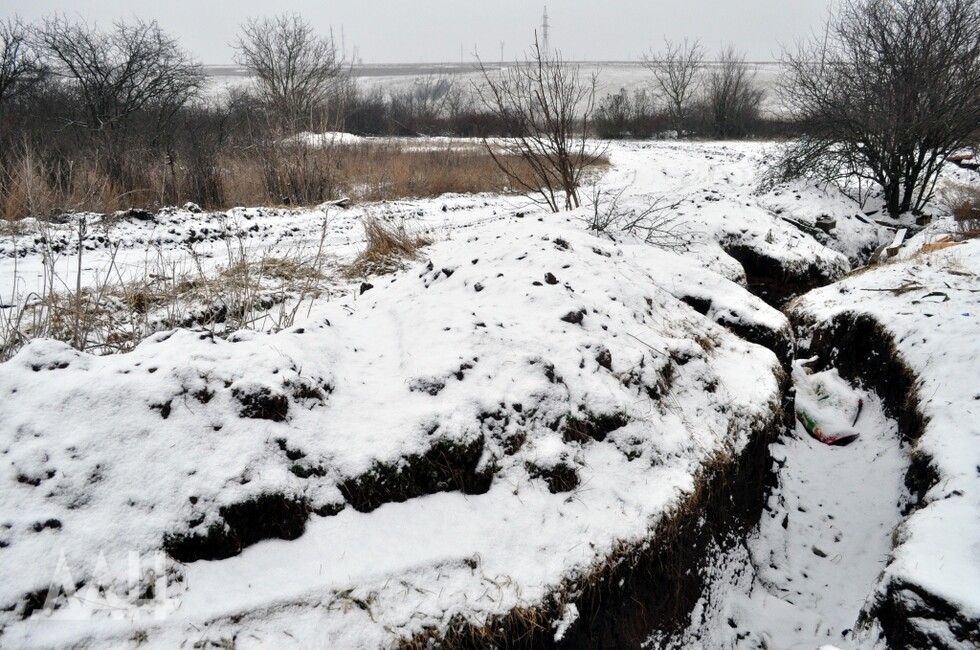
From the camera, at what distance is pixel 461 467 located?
8.13 feet

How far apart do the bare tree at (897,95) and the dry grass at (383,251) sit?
989cm

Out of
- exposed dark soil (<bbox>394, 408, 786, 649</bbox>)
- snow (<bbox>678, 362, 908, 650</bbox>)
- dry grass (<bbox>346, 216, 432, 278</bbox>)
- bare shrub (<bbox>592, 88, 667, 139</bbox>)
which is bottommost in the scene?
snow (<bbox>678, 362, 908, 650</bbox>)

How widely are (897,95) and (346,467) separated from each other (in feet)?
41.8

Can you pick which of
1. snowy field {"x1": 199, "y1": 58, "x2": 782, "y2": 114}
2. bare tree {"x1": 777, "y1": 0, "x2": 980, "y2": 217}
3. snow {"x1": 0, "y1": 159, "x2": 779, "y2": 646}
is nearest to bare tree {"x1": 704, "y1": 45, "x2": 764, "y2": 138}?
snowy field {"x1": 199, "y1": 58, "x2": 782, "y2": 114}

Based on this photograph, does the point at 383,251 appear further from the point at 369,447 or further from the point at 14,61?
the point at 14,61

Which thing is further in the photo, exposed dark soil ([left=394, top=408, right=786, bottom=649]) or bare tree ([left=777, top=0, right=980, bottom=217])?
bare tree ([left=777, top=0, right=980, bottom=217])

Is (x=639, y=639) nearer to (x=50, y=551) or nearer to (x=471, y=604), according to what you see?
(x=471, y=604)

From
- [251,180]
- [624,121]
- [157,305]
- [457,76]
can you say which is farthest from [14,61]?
[457,76]

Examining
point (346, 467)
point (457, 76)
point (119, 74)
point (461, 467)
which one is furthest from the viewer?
point (457, 76)

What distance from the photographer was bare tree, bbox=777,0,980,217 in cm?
993

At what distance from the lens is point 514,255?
4.04 m

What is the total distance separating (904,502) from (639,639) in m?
2.32

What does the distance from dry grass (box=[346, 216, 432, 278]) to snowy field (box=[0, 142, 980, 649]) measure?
1.15 metres

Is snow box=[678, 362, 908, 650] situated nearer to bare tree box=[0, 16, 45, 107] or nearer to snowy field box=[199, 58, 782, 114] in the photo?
bare tree box=[0, 16, 45, 107]
